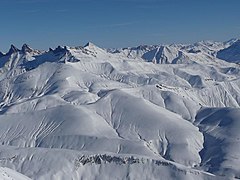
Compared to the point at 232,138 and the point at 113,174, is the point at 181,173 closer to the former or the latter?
the point at 113,174

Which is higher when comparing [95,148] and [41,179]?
[41,179]

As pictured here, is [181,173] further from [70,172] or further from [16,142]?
[16,142]

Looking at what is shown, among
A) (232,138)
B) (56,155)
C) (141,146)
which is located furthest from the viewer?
(232,138)

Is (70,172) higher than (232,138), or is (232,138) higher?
(70,172)

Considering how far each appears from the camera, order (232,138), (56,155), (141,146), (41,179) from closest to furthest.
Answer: (41,179) → (56,155) → (141,146) → (232,138)

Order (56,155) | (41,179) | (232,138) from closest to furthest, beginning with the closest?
(41,179)
(56,155)
(232,138)

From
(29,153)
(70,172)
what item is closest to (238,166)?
(70,172)

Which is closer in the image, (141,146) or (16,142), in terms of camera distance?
(141,146)

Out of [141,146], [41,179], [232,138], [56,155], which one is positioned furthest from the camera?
[232,138]

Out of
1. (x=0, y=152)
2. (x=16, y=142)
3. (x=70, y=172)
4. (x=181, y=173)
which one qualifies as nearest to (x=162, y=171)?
(x=181, y=173)
